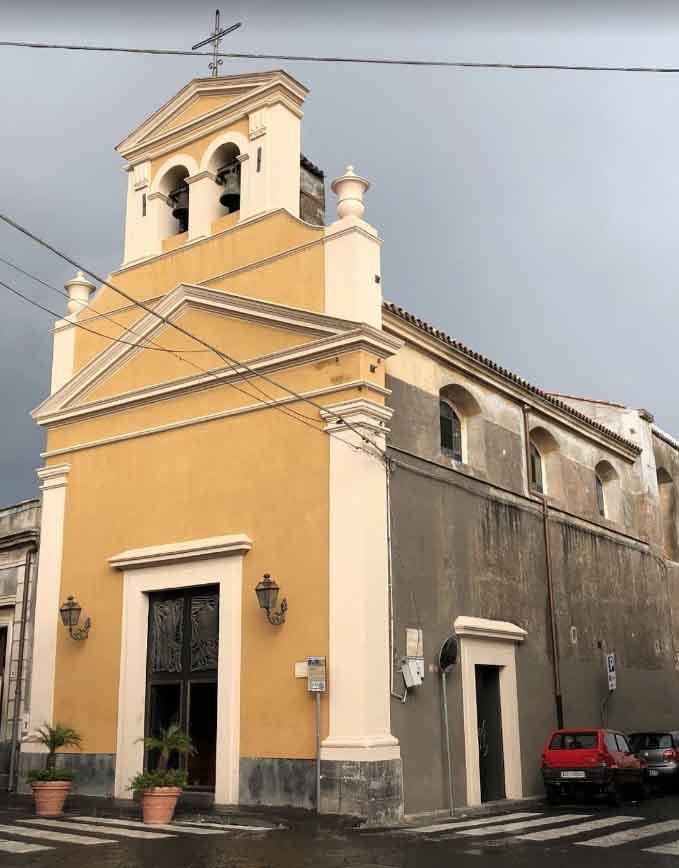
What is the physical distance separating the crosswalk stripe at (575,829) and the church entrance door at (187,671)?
5.68m

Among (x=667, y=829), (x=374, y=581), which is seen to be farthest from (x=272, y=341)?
(x=667, y=829)

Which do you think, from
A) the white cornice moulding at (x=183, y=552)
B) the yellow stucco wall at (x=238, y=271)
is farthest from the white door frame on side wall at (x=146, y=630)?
the yellow stucco wall at (x=238, y=271)

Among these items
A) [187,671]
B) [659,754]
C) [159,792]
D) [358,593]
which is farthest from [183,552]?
[659,754]

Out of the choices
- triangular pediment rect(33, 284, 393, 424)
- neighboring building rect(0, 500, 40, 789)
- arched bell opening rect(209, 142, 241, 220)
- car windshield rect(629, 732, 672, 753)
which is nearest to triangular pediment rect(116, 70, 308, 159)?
arched bell opening rect(209, 142, 241, 220)

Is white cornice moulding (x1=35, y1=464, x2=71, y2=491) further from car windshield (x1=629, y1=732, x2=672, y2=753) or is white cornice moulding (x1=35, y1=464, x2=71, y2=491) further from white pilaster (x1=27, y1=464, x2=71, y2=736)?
car windshield (x1=629, y1=732, x2=672, y2=753)

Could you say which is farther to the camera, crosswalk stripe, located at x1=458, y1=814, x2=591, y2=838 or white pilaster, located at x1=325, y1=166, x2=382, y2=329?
white pilaster, located at x1=325, y1=166, x2=382, y2=329

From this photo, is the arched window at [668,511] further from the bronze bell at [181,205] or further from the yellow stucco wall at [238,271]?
Result: the bronze bell at [181,205]

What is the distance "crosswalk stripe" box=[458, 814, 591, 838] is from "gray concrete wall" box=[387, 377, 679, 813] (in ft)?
5.68

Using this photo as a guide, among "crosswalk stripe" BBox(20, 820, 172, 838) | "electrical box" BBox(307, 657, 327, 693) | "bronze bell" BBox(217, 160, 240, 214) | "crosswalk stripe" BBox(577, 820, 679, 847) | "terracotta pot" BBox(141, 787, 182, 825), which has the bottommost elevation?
"crosswalk stripe" BBox(577, 820, 679, 847)

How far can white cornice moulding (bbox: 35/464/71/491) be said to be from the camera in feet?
65.2

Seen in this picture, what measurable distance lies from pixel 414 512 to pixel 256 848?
660 centimetres

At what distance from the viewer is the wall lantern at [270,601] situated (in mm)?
15539

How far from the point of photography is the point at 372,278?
16.5m

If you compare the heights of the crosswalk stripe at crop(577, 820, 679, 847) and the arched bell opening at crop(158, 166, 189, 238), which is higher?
the arched bell opening at crop(158, 166, 189, 238)
